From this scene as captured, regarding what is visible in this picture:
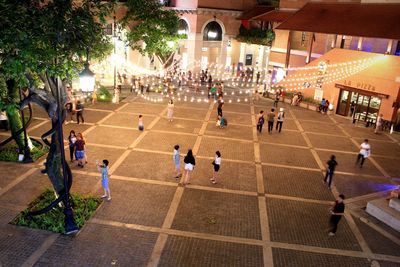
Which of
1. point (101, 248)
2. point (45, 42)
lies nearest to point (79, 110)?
point (45, 42)

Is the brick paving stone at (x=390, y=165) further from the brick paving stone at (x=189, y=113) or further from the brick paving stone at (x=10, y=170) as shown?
the brick paving stone at (x=10, y=170)

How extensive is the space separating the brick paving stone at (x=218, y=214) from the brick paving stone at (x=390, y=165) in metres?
8.22

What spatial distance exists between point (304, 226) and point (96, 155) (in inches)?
390

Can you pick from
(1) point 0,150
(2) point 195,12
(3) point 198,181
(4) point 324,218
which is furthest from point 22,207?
(2) point 195,12

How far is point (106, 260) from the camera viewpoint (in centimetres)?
980

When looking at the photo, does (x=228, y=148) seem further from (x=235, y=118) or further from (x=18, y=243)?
(x=18, y=243)

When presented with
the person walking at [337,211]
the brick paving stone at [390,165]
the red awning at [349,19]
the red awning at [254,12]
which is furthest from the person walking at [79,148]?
the red awning at [254,12]

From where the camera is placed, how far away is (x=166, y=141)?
62.8ft

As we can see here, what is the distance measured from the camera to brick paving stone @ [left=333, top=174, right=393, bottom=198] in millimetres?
14969

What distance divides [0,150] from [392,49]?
25.2 m

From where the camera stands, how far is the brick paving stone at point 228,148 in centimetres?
1779

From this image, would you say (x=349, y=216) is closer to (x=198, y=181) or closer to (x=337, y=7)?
(x=198, y=181)

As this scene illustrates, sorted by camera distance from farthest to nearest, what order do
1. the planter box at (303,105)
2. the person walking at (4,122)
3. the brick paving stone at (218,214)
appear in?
the planter box at (303,105)
the person walking at (4,122)
the brick paving stone at (218,214)

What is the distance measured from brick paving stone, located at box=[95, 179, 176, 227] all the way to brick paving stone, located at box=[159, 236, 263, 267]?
128 centimetres
